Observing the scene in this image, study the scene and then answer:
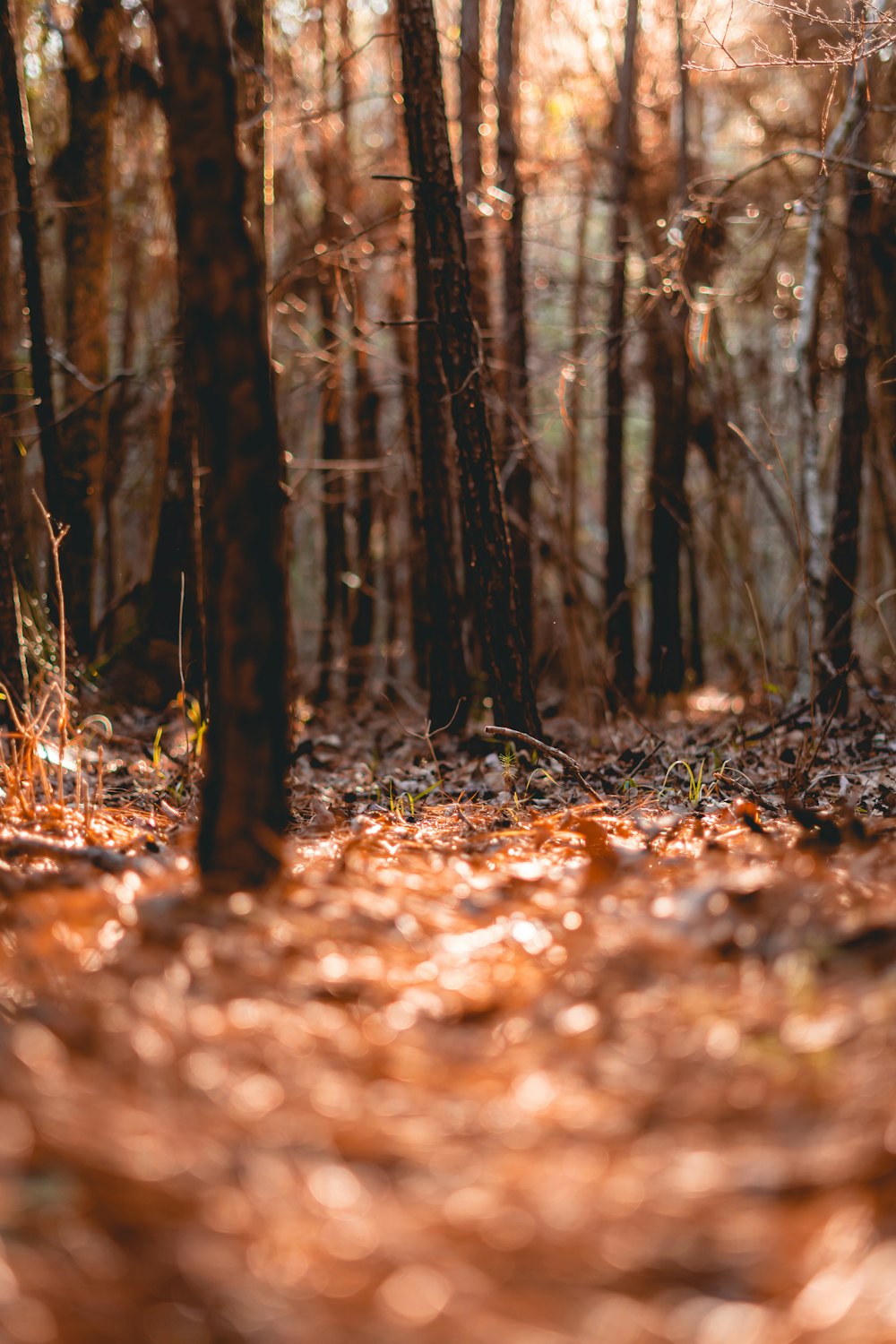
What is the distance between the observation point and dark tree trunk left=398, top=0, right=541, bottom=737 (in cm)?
659

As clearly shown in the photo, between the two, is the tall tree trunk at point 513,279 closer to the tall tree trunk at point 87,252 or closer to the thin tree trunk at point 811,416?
the thin tree trunk at point 811,416

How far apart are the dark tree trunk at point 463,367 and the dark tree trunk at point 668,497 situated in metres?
6.73

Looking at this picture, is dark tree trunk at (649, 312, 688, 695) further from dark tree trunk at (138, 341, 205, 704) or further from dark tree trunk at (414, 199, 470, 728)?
dark tree trunk at (138, 341, 205, 704)

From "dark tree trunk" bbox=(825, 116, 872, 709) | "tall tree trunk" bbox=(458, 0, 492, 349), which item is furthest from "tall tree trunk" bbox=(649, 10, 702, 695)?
"dark tree trunk" bbox=(825, 116, 872, 709)

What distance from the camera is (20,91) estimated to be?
8492 mm

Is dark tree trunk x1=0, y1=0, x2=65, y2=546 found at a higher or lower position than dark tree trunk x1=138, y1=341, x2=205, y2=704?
higher

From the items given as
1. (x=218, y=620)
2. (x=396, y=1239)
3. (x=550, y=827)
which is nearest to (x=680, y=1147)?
(x=396, y=1239)

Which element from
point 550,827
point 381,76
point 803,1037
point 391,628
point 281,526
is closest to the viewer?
point 803,1037

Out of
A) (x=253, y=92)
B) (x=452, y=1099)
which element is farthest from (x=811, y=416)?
(x=452, y=1099)

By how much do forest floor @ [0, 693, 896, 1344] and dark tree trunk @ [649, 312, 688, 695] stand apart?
33.4ft

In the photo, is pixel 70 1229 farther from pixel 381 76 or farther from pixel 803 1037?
pixel 381 76

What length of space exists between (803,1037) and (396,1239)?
101cm

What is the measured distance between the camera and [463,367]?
21.6 feet

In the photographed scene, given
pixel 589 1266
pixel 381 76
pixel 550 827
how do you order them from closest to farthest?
1. pixel 589 1266
2. pixel 550 827
3. pixel 381 76
